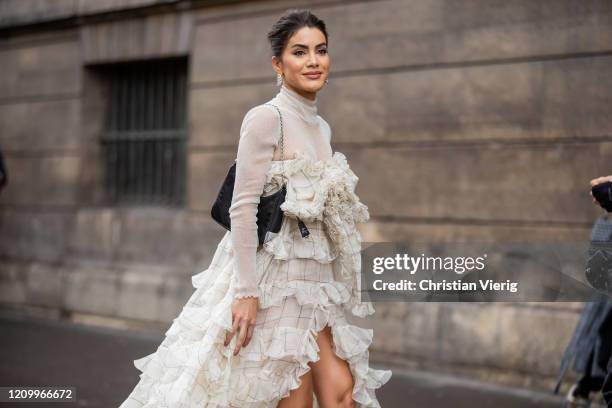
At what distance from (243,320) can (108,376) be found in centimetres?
343

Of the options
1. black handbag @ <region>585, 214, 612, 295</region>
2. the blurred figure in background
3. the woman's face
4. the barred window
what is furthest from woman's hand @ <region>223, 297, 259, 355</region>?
the barred window

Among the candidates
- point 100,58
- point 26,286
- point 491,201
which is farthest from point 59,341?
point 491,201

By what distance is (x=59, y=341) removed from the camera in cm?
782

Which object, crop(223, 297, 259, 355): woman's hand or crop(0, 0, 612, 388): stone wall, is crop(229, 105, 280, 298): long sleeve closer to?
crop(223, 297, 259, 355): woman's hand

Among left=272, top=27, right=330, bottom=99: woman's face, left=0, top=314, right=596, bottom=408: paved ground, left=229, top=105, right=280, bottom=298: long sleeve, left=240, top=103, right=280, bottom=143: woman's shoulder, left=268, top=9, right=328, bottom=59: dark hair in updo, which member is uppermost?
left=268, top=9, right=328, bottom=59: dark hair in updo

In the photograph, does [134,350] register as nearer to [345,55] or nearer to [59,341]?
[59,341]

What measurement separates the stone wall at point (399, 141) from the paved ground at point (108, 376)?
28 centimetres

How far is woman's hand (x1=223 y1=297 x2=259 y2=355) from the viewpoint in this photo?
312 cm

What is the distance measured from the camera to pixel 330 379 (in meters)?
3.26

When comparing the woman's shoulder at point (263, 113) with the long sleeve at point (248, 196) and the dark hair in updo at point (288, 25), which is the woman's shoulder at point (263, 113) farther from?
the dark hair in updo at point (288, 25)

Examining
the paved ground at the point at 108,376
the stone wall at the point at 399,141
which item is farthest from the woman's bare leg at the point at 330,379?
the paved ground at the point at 108,376

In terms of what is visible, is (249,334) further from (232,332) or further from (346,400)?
(346,400)

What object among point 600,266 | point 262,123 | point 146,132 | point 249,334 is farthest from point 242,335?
point 146,132

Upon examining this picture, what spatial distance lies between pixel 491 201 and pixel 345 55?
1838 mm
